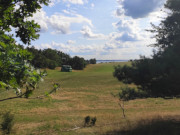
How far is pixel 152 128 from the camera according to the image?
33.4ft

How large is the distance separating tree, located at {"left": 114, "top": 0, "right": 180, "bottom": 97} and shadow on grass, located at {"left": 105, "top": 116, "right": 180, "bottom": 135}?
1.91 metres

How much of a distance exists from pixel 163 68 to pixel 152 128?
143 inches

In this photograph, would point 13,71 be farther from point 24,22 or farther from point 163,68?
point 163,68

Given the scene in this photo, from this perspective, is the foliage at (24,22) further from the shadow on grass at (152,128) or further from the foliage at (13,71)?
the shadow on grass at (152,128)

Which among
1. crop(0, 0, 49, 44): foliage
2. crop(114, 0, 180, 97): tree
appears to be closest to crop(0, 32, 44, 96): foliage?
crop(0, 0, 49, 44): foliage

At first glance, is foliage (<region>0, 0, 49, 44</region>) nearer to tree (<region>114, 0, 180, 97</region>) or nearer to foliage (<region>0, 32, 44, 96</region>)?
foliage (<region>0, 32, 44, 96</region>)

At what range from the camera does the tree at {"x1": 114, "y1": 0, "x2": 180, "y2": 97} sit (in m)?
9.15

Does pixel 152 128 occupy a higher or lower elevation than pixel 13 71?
lower

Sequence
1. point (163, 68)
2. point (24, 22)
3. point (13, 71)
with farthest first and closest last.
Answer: point (163, 68) → point (24, 22) → point (13, 71)

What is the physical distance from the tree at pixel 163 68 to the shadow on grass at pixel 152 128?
191 centimetres

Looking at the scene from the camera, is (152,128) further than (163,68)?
Yes

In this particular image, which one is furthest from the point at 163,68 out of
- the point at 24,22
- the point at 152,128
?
the point at 24,22

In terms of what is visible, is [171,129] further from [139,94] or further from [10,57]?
[10,57]

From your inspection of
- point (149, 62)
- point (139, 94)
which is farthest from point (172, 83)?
point (139, 94)
